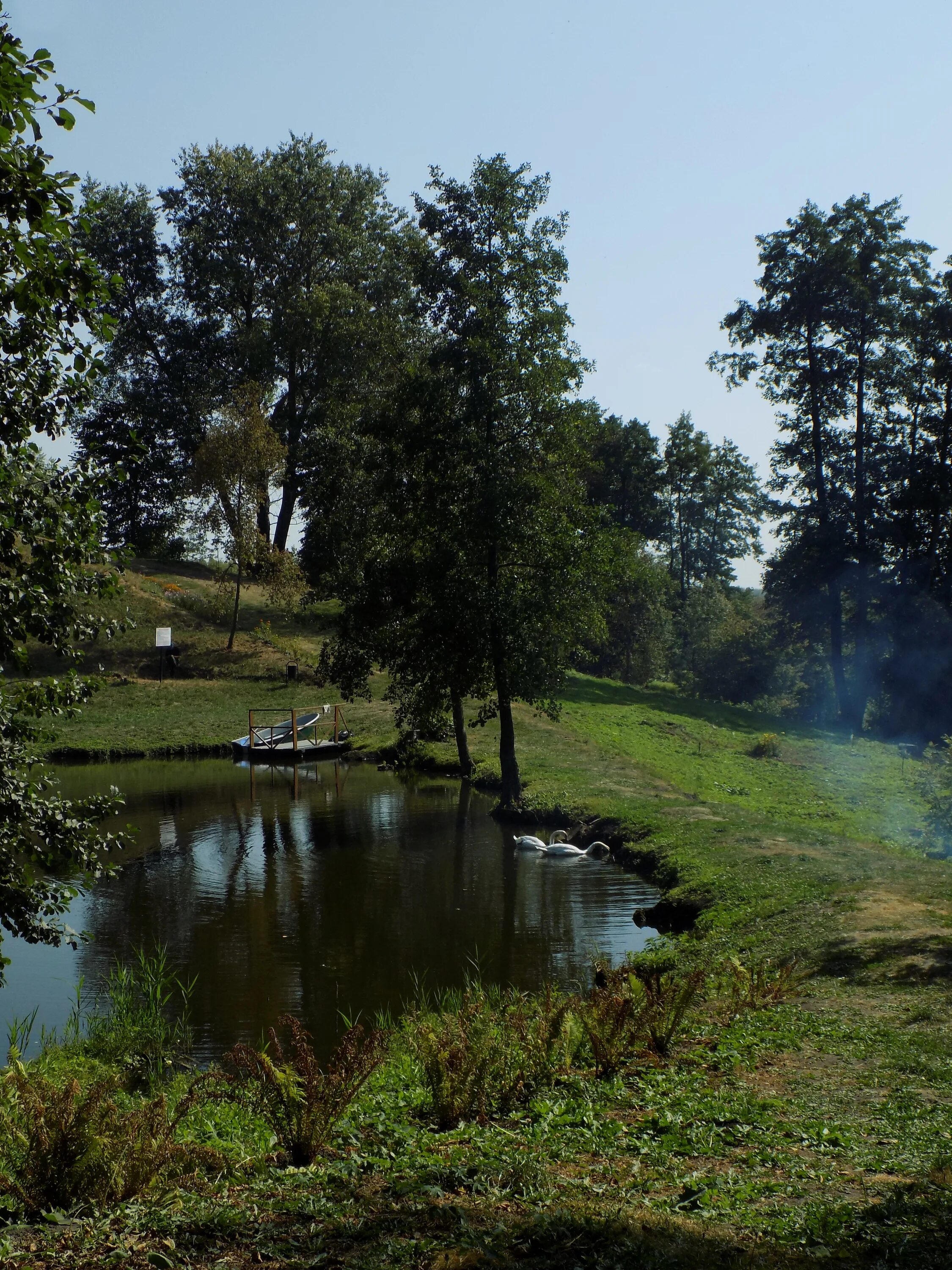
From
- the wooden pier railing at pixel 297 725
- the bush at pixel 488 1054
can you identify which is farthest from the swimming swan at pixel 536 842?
the wooden pier railing at pixel 297 725

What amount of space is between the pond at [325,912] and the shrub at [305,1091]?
347 centimetres

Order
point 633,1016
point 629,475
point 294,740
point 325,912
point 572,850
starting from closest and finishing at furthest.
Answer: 1. point 633,1016
2. point 325,912
3. point 572,850
4. point 294,740
5. point 629,475

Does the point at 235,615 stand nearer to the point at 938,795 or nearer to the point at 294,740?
the point at 294,740

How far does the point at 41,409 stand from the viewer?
629 cm

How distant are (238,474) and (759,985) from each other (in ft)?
128

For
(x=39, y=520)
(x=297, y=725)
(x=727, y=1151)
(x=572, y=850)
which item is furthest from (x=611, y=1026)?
(x=297, y=725)

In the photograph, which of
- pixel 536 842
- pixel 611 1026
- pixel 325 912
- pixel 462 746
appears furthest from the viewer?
pixel 462 746

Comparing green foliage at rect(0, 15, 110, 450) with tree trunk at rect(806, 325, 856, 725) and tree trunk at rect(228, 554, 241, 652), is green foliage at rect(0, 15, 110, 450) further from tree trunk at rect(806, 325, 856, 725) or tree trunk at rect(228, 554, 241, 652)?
tree trunk at rect(806, 325, 856, 725)

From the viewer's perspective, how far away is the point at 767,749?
3844 cm

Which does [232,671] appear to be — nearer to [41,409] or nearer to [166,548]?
[166,548]

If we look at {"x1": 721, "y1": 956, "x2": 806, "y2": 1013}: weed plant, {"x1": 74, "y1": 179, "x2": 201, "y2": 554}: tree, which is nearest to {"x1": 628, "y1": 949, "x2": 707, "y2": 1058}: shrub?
{"x1": 721, "y1": 956, "x2": 806, "y2": 1013}: weed plant

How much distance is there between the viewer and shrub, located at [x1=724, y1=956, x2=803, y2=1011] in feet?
35.5

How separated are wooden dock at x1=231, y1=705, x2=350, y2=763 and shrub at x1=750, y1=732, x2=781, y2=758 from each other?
582 inches

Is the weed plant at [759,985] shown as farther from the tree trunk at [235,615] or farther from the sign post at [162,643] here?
the tree trunk at [235,615]
